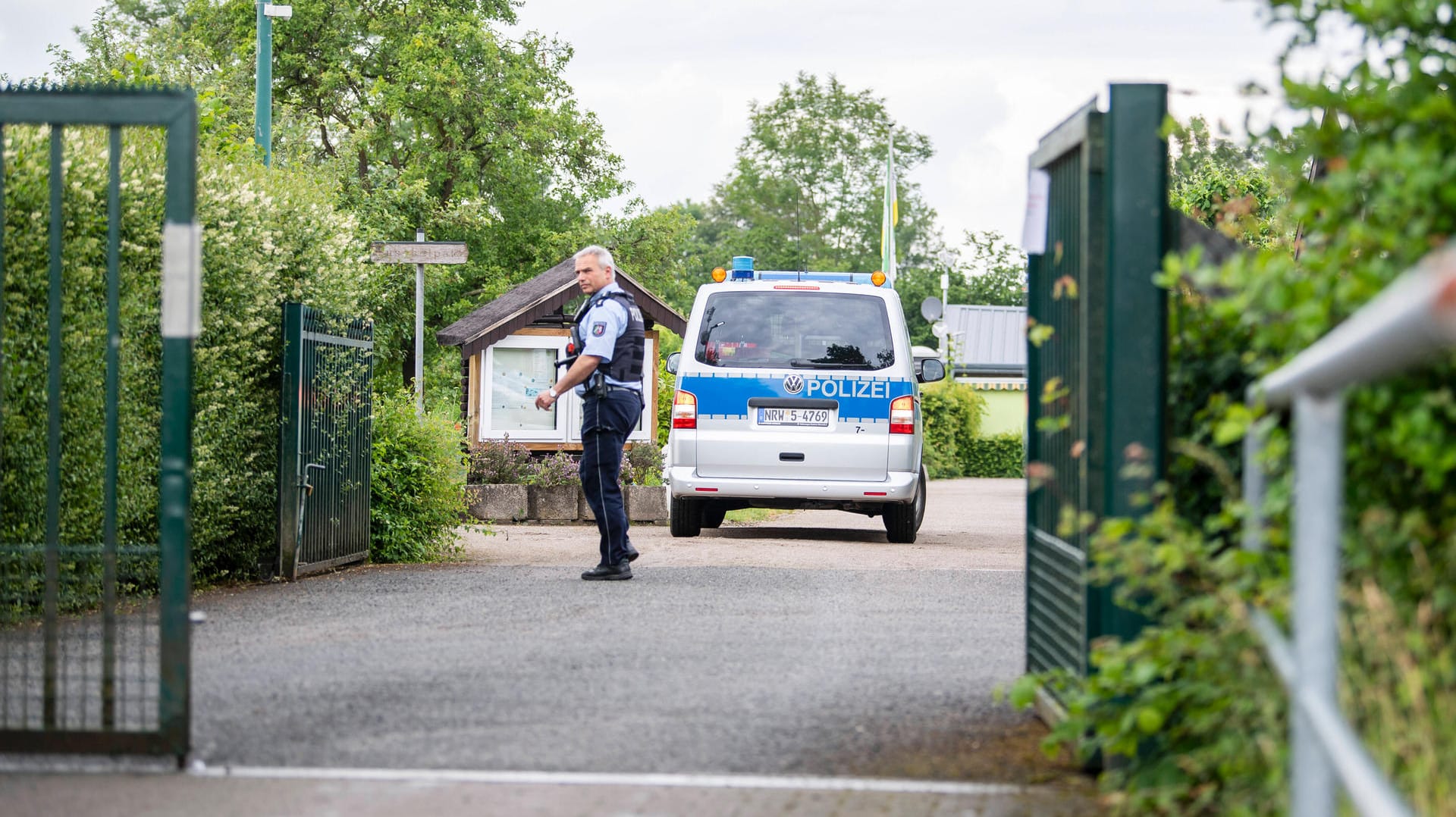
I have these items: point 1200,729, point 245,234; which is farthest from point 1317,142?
point 245,234

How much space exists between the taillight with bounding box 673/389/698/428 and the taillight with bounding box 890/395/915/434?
1622mm

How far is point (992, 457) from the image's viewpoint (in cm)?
4684

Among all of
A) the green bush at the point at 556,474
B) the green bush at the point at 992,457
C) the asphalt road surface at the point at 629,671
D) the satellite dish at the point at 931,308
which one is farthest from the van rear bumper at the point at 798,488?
the green bush at the point at 992,457

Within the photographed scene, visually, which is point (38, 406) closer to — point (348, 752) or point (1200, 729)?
point (348, 752)

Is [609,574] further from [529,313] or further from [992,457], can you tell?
[992,457]

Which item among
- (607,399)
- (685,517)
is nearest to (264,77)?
(685,517)

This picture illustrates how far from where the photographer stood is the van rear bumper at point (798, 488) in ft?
44.7

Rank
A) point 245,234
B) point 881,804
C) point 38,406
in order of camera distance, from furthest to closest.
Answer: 1. point 245,234
2. point 38,406
3. point 881,804

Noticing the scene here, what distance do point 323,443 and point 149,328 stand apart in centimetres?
205

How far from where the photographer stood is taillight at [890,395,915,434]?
13609mm

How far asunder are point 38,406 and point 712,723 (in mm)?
4063

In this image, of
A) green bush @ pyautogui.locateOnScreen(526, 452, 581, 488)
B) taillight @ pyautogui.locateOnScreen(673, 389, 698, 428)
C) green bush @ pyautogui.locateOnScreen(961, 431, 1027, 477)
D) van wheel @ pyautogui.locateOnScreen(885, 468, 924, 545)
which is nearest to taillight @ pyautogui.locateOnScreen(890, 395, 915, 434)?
van wheel @ pyautogui.locateOnScreen(885, 468, 924, 545)

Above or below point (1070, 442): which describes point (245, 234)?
above

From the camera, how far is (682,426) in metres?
13.7
